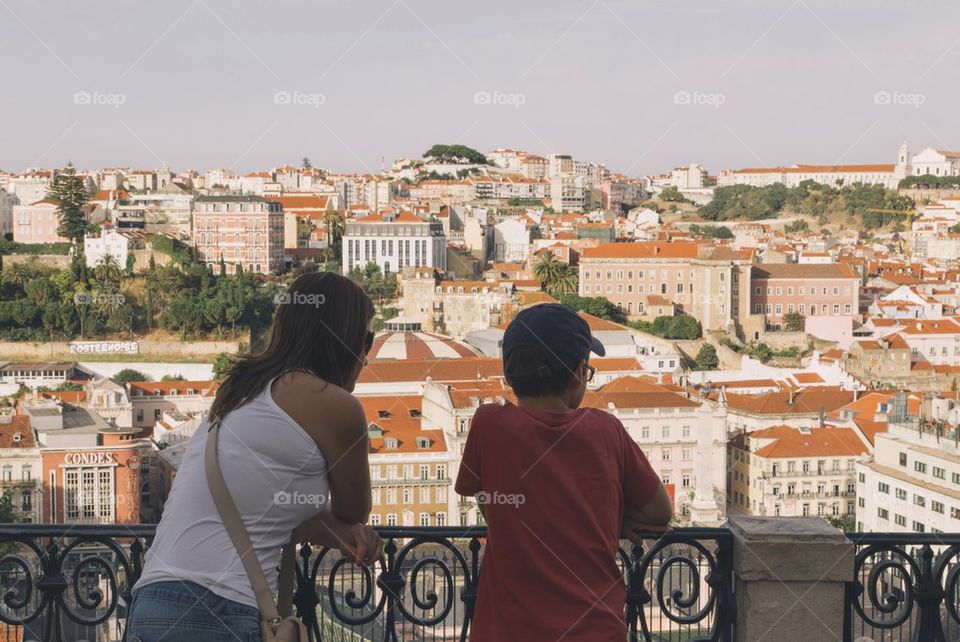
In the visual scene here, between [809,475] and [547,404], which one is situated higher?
[547,404]

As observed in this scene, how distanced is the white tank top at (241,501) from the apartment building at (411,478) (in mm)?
19404

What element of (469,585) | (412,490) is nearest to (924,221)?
(412,490)

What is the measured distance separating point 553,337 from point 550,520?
362 mm

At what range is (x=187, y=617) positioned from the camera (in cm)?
221

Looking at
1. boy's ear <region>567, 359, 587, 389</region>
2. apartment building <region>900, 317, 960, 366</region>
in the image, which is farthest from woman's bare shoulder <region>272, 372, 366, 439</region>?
apartment building <region>900, 317, 960, 366</region>

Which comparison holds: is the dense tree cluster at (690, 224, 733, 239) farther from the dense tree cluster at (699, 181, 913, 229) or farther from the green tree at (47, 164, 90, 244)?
the green tree at (47, 164, 90, 244)

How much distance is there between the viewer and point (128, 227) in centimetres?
4838

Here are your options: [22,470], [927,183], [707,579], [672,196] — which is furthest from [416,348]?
[927,183]

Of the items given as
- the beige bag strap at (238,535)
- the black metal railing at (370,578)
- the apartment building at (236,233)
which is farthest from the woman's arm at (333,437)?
the apartment building at (236,233)

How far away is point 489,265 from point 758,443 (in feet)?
90.0

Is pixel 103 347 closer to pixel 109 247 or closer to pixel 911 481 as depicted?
pixel 109 247

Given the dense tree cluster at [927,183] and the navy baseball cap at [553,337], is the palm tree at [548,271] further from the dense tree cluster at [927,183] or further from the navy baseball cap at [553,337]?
the dense tree cluster at [927,183]

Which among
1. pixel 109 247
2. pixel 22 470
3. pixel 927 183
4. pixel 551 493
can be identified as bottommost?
pixel 22 470

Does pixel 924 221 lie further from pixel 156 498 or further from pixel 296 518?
pixel 296 518
